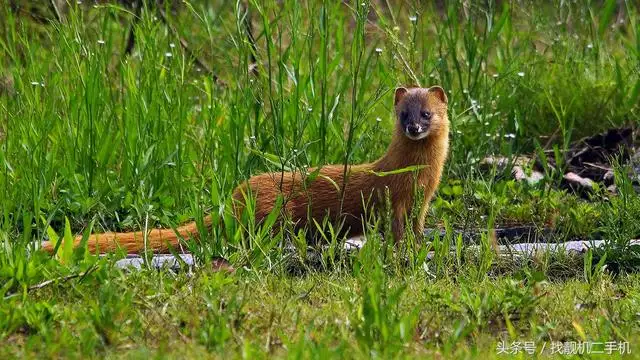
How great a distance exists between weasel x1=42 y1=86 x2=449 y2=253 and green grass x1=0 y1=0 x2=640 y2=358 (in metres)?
0.12

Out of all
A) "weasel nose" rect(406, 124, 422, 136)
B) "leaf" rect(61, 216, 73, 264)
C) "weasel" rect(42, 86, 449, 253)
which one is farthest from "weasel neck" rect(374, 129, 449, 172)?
"leaf" rect(61, 216, 73, 264)

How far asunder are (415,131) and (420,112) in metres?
0.15

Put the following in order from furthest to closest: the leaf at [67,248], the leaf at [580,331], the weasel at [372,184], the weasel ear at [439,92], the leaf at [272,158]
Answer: the weasel ear at [439,92]
the weasel at [372,184]
the leaf at [272,158]
the leaf at [67,248]
the leaf at [580,331]

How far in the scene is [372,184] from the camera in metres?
5.49

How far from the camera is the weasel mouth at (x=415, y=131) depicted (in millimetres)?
5531

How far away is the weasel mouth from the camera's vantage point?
18.1 ft

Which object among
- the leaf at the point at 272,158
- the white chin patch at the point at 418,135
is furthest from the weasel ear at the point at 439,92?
the leaf at the point at 272,158

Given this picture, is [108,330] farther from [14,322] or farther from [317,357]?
[317,357]

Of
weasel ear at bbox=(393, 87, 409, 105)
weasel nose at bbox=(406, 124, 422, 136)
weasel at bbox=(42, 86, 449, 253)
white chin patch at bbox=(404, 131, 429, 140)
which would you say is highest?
weasel ear at bbox=(393, 87, 409, 105)

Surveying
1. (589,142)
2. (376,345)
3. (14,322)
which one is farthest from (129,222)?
(589,142)

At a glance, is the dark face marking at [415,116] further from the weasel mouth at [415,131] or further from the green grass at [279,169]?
the green grass at [279,169]

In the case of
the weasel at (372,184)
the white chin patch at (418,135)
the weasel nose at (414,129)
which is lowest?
the weasel at (372,184)

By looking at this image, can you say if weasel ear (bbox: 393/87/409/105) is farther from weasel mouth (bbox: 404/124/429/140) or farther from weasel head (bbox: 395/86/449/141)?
weasel mouth (bbox: 404/124/429/140)

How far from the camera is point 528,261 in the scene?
190 inches
